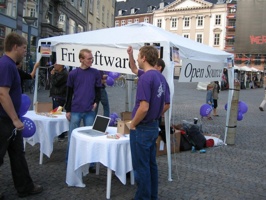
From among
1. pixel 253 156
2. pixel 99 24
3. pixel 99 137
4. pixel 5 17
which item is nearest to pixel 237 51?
pixel 99 24

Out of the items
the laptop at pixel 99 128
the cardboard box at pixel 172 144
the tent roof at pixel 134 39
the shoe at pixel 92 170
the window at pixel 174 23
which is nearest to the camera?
the laptop at pixel 99 128

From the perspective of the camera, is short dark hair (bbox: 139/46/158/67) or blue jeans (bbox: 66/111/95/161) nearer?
short dark hair (bbox: 139/46/158/67)

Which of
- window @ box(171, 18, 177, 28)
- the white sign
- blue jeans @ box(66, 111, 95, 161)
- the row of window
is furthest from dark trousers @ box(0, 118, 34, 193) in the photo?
window @ box(171, 18, 177, 28)

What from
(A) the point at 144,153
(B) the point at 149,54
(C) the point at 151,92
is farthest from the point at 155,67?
(A) the point at 144,153

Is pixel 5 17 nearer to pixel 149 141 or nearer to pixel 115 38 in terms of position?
pixel 115 38

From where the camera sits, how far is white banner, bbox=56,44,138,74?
5195 millimetres

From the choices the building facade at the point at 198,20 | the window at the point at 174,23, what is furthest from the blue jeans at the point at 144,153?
the window at the point at 174,23

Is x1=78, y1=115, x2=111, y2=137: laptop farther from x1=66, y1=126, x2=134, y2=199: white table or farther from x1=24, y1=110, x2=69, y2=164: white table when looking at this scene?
x1=24, y1=110, x2=69, y2=164: white table

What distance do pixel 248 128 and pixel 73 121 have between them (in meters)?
7.02

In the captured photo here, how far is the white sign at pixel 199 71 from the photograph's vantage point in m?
5.44

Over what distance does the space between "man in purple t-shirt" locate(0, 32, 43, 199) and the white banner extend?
6.00 ft

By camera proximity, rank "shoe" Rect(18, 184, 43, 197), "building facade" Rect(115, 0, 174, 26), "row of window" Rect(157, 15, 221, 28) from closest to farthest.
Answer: "shoe" Rect(18, 184, 43, 197), "row of window" Rect(157, 15, 221, 28), "building facade" Rect(115, 0, 174, 26)

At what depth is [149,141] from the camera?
3.49 m

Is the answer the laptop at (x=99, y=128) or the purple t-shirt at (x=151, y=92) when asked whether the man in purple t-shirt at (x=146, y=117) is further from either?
the laptop at (x=99, y=128)
